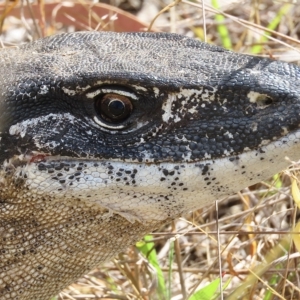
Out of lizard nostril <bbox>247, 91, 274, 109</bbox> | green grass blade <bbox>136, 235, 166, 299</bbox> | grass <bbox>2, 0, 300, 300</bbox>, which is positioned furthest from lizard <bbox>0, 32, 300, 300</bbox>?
green grass blade <bbox>136, 235, 166, 299</bbox>

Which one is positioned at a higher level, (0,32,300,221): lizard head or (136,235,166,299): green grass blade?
(0,32,300,221): lizard head

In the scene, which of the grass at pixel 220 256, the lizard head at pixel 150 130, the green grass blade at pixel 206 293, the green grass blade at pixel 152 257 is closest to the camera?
the lizard head at pixel 150 130

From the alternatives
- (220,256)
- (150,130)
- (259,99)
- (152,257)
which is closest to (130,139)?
(150,130)

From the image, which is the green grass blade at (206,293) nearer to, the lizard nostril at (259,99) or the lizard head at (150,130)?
the lizard head at (150,130)

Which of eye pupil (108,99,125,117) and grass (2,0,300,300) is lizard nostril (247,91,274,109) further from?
grass (2,0,300,300)

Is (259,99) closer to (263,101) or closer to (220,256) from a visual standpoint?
(263,101)

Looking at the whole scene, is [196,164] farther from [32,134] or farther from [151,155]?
[32,134]

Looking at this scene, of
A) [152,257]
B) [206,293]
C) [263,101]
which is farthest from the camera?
[152,257]

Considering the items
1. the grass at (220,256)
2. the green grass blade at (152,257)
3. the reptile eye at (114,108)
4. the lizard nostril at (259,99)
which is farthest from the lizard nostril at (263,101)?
the green grass blade at (152,257)
